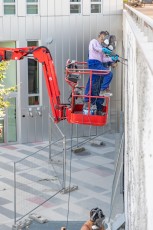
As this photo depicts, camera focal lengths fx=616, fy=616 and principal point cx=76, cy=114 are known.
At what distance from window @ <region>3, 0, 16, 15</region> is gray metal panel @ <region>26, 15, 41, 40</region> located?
585 mm

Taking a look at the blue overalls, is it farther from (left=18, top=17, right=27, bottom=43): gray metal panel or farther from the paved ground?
(left=18, top=17, right=27, bottom=43): gray metal panel

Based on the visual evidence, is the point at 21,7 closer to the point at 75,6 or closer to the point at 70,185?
the point at 75,6

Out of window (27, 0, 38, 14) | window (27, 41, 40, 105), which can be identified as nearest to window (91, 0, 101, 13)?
window (27, 0, 38, 14)

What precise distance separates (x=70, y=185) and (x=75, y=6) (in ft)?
28.4

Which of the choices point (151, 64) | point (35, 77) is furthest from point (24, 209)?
point (151, 64)

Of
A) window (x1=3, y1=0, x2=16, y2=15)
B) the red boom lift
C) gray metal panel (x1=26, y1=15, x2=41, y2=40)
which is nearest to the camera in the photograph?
the red boom lift

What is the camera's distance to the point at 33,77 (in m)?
22.7

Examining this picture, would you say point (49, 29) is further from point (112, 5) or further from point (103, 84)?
point (103, 84)

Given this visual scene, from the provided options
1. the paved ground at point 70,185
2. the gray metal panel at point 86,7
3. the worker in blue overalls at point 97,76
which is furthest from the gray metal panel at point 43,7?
the worker in blue overalls at point 97,76

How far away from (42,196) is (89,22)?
9.29 metres

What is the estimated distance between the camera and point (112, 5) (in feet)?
77.1

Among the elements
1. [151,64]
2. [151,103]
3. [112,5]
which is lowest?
[151,103]

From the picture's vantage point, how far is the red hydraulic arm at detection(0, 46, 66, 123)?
55.3 ft

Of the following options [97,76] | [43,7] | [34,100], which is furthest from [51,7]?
[97,76]
